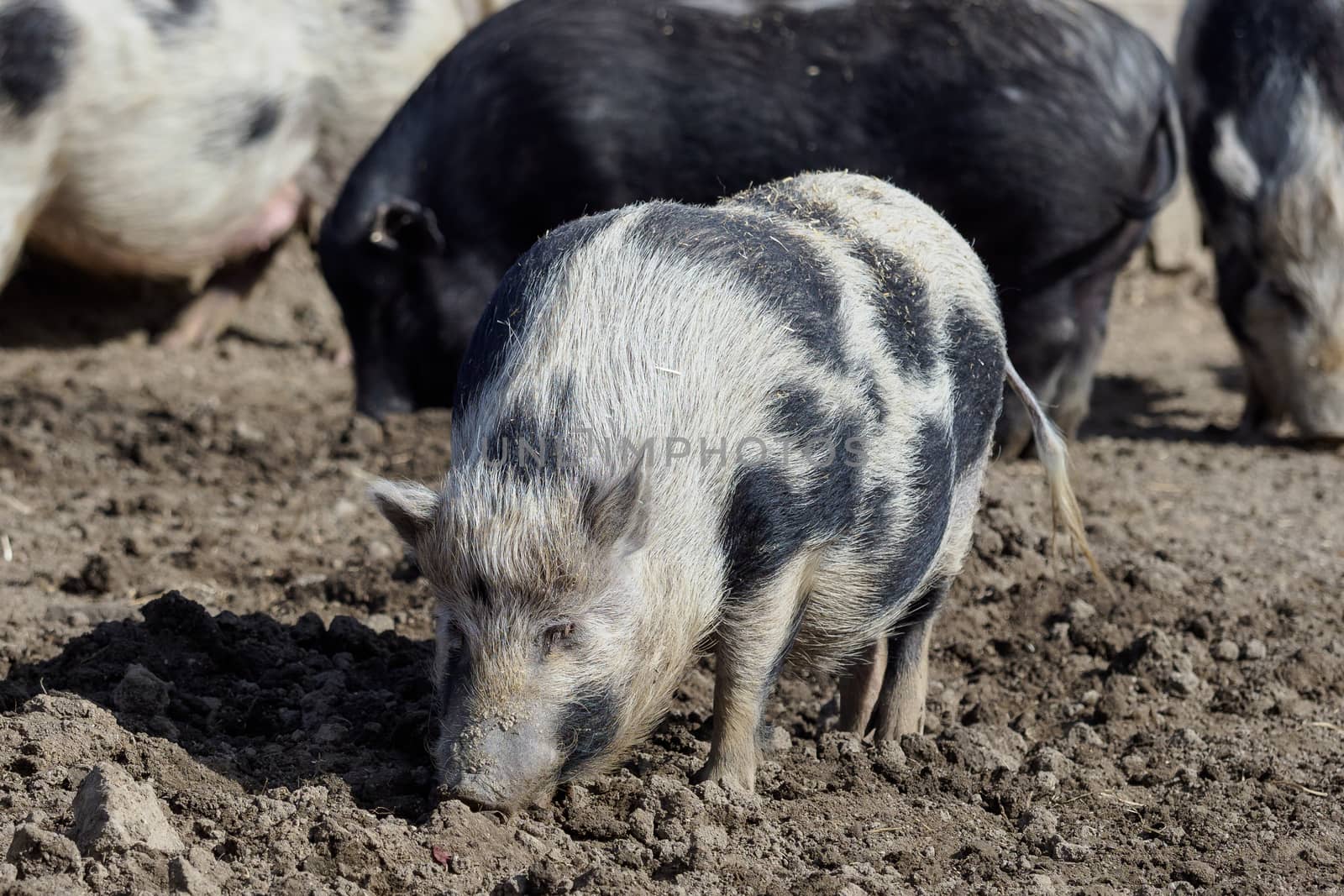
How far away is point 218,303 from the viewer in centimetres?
801

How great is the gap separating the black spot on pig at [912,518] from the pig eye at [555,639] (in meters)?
0.67

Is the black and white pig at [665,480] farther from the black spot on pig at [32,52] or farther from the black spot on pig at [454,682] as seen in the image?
the black spot on pig at [32,52]

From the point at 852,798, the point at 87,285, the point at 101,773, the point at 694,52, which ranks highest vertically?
the point at 694,52

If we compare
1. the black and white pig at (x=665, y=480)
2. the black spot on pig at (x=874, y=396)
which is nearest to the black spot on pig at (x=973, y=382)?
the black and white pig at (x=665, y=480)

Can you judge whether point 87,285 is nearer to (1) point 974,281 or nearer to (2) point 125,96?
(2) point 125,96

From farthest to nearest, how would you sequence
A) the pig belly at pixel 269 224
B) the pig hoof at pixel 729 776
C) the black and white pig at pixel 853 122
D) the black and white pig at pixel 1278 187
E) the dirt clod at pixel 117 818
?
the pig belly at pixel 269 224 → the black and white pig at pixel 1278 187 → the black and white pig at pixel 853 122 → the pig hoof at pixel 729 776 → the dirt clod at pixel 117 818

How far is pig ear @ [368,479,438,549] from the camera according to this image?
297 centimetres

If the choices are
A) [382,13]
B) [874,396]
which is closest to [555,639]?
[874,396]

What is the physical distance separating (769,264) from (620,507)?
2.02 feet

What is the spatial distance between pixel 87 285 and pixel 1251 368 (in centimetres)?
577

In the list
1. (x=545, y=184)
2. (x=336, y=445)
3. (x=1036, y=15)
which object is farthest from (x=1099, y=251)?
(x=336, y=445)

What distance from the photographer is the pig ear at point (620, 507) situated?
2795 mm

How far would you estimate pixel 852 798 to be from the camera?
3242 millimetres

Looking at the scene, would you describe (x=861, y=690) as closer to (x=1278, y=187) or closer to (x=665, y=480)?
(x=665, y=480)
